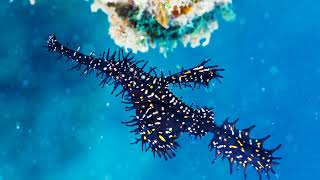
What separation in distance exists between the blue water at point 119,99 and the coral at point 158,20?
2344mm

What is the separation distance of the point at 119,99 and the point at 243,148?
640cm

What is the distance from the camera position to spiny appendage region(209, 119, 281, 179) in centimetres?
376

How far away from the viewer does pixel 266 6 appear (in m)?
8.28

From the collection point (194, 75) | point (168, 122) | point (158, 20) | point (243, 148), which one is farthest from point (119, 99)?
point (243, 148)

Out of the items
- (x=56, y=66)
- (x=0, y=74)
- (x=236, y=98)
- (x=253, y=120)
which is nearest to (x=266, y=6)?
(x=236, y=98)

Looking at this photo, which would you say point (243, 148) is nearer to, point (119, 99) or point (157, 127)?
point (157, 127)

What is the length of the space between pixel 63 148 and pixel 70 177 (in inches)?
40.5

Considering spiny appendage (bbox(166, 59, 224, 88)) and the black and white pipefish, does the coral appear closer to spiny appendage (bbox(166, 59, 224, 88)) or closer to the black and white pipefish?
spiny appendage (bbox(166, 59, 224, 88))

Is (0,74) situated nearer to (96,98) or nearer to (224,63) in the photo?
(96,98)

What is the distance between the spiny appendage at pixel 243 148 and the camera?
376 cm

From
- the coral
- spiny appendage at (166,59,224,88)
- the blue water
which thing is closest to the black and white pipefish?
spiny appendage at (166,59,224,88)

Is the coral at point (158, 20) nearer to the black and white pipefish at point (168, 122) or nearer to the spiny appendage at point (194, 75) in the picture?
the spiny appendage at point (194, 75)

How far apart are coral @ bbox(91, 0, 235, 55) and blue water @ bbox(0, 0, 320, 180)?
2.34 meters

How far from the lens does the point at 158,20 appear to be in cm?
557
